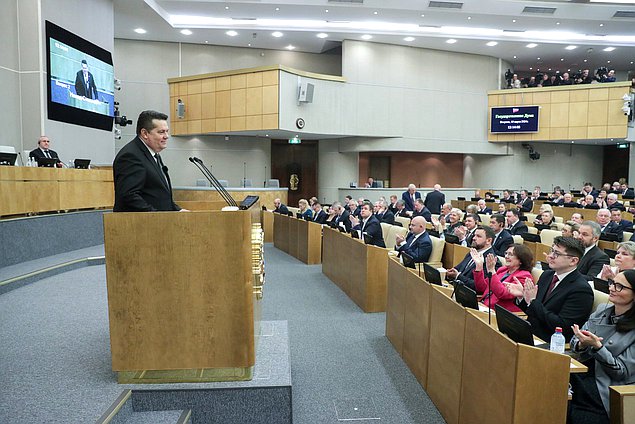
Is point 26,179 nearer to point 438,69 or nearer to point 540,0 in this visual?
point 540,0

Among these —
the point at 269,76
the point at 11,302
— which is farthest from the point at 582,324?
the point at 269,76

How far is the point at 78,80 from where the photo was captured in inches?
396

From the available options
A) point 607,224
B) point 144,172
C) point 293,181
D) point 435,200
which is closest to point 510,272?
point 144,172

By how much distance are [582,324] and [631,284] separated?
627 mm

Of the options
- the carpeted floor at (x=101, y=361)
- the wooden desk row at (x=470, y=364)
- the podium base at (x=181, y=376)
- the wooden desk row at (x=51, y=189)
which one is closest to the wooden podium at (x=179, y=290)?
the podium base at (x=181, y=376)

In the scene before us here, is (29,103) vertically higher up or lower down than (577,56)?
lower down

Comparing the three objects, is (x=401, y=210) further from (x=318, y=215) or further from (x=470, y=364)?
(x=470, y=364)

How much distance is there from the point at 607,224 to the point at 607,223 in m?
0.14

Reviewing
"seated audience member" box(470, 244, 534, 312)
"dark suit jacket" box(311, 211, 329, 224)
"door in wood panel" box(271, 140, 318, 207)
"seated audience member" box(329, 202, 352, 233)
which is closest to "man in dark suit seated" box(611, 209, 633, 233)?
"seated audience member" box(329, 202, 352, 233)

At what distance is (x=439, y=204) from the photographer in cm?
1326

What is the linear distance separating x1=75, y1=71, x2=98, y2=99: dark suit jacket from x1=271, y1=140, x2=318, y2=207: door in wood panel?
29.4ft

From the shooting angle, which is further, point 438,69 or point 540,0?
point 438,69

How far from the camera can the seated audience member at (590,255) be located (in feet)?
16.1

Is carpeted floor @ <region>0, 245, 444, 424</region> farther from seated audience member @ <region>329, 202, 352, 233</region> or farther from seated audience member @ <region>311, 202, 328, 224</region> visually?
seated audience member @ <region>311, 202, 328, 224</region>
